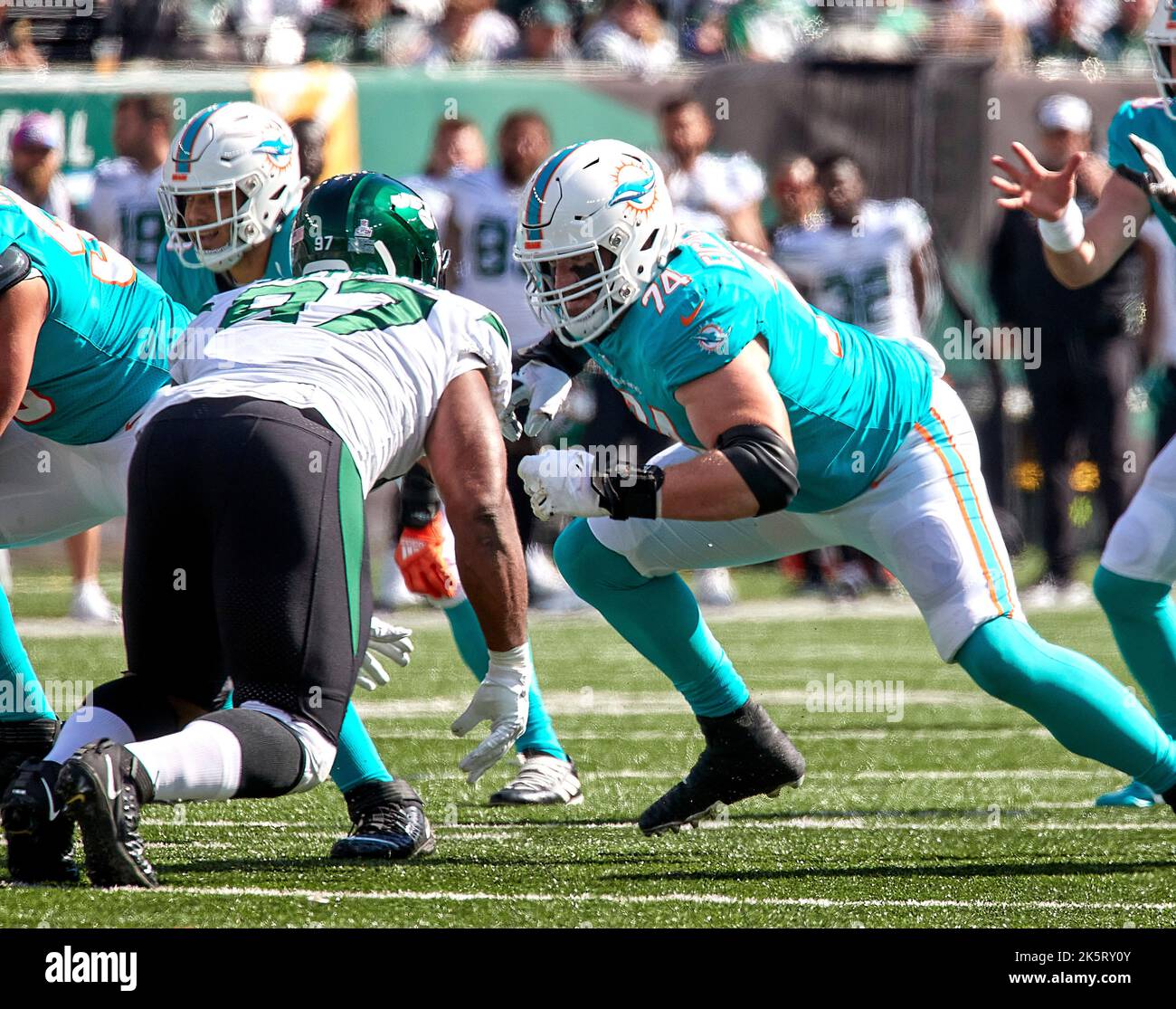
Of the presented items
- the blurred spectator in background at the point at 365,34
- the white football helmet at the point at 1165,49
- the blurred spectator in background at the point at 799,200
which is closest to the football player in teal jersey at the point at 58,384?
the white football helmet at the point at 1165,49

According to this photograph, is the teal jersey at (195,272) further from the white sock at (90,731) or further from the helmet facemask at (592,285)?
the white sock at (90,731)

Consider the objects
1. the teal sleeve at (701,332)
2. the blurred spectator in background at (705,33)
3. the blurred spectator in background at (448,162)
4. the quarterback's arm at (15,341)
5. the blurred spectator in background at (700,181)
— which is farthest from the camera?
the blurred spectator in background at (705,33)

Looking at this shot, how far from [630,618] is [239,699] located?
1.32 meters

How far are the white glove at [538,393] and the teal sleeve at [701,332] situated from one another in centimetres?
55

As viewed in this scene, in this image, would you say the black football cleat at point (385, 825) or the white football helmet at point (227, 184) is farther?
the white football helmet at point (227, 184)

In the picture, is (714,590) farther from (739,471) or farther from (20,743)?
(739,471)

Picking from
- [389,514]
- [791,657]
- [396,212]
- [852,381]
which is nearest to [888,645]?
[791,657]

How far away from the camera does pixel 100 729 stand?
3162 millimetres

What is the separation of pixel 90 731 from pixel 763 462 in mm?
1234

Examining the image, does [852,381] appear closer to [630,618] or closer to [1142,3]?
[630,618]

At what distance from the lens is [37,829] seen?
118 inches

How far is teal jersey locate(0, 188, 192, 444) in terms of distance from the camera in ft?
12.8

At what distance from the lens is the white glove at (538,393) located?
13.6ft

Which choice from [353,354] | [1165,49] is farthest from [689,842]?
[1165,49]
